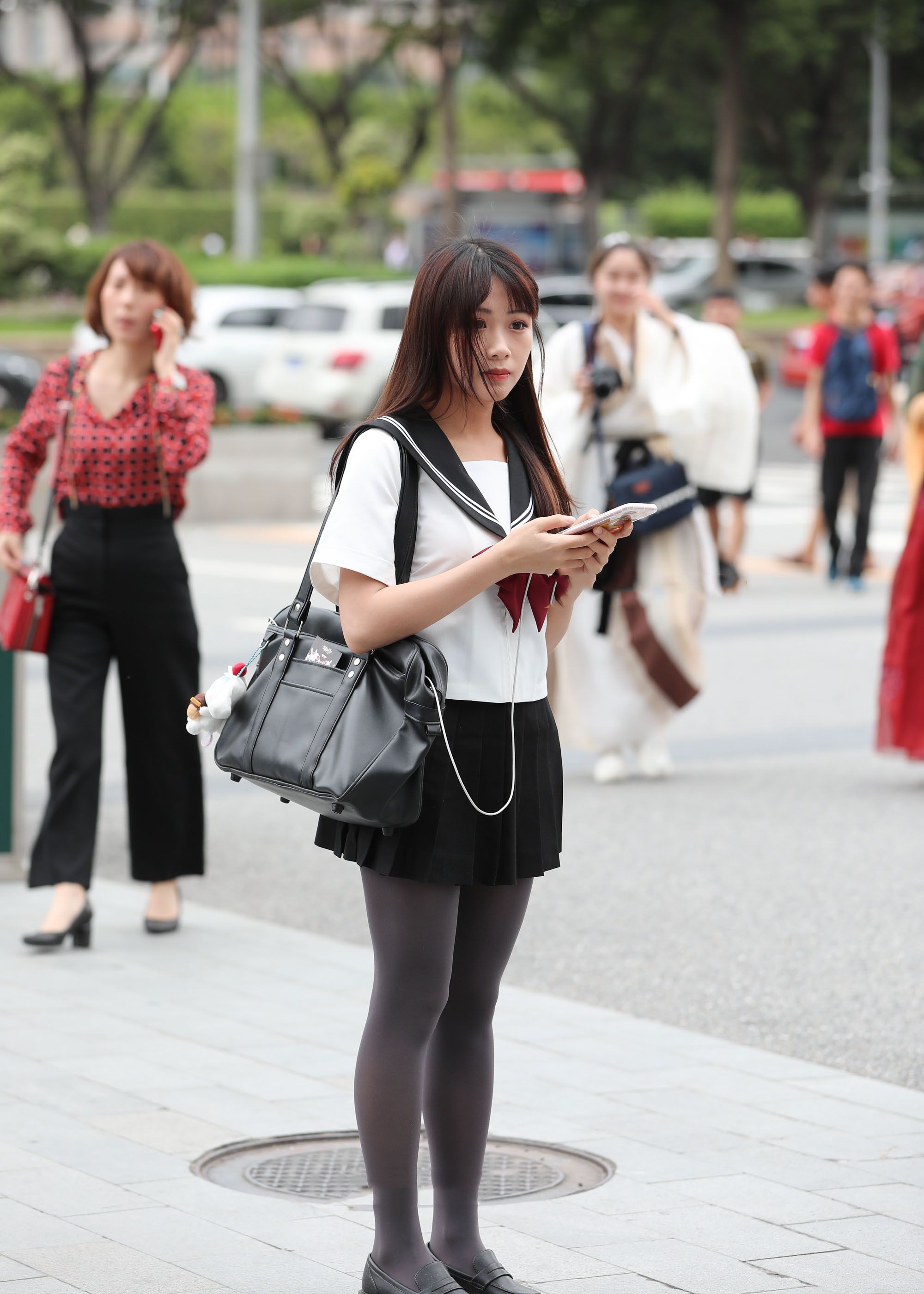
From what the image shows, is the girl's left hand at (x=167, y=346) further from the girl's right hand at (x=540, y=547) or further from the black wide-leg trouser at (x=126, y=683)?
the girl's right hand at (x=540, y=547)

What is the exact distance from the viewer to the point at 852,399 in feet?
46.6

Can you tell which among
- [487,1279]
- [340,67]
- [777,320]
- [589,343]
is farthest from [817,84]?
[487,1279]

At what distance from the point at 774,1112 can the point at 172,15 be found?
42.9 metres

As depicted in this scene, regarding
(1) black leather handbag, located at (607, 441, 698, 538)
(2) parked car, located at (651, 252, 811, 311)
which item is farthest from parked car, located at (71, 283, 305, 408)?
(1) black leather handbag, located at (607, 441, 698, 538)

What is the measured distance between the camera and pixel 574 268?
56.2 metres

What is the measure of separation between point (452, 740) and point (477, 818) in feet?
0.42

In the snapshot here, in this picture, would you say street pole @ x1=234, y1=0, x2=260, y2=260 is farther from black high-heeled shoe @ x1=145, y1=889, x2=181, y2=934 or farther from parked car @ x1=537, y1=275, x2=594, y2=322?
black high-heeled shoe @ x1=145, y1=889, x2=181, y2=934

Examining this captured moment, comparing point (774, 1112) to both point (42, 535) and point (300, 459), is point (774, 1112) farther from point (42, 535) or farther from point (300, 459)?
point (300, 459)

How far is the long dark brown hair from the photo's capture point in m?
3.26

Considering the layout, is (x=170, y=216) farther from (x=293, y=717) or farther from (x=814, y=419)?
(x=293, y=717)

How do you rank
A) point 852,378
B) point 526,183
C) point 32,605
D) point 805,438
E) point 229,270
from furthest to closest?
point 526,183 → point 229,270 → point 805,438 → point 852,378 → point 32,605

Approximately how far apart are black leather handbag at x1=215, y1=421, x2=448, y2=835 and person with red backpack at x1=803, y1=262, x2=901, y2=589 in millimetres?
11151

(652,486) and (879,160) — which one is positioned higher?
(879,160)

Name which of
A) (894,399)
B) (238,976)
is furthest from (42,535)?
(894,399)
